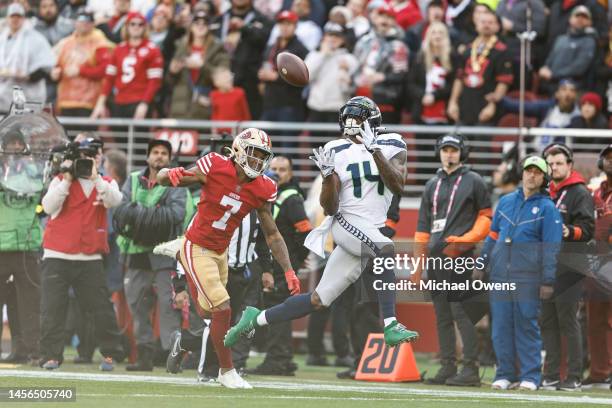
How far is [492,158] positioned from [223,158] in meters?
6.06

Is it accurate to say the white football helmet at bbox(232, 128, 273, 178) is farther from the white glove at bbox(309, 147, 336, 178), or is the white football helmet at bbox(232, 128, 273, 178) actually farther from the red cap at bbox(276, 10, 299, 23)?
the red cap at bbox(276, 10, 299, 23)

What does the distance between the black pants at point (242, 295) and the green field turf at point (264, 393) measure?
0.79 feet

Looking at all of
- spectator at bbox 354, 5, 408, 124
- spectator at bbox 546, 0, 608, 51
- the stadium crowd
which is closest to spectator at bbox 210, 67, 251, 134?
the stadium crowd

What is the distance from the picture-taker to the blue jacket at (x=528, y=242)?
12.0 meters

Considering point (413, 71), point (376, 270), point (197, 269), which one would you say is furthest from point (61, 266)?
point (413, 71)

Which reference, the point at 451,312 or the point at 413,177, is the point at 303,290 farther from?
the point at 451,312

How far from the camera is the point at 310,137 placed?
53.6 ft

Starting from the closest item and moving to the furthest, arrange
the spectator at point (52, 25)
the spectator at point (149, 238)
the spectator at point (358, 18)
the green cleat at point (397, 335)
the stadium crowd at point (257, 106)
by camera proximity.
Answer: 1. the green cleat at point (397, 335)
2. the stadium crowd at point (257, 106)
3. the spectator at point (149, 238)
4. the spectator at point (358, 18)
5. the spectator at point (52, 25)

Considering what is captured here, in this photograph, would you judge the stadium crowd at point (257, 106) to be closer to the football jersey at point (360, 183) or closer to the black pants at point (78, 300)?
the black pants at point (78, 300)

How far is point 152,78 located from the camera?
1708 cm

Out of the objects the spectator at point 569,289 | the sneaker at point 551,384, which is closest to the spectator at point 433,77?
the spectator at point 569,289

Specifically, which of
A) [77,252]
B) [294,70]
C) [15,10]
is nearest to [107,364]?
[77,252]

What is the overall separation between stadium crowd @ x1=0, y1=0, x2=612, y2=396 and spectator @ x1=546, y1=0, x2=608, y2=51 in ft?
0.07

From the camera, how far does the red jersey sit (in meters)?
17.0
